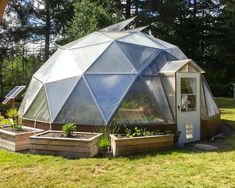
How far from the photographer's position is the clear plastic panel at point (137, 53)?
33.2 feet

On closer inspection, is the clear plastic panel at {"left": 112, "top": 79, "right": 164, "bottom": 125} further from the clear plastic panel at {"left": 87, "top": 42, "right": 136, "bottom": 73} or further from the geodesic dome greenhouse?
the clear plastic panel at {"left": 87, "top": 42, "right": 136, "bottom": 73}

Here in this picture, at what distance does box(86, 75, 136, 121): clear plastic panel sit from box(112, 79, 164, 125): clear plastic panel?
18cm

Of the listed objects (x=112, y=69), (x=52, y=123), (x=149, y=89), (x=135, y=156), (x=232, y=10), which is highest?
(x=232, y=10)

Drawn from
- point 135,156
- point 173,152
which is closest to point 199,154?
point 173,152

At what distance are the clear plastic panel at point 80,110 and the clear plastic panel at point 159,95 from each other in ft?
5.68

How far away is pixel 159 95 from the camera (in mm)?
9562

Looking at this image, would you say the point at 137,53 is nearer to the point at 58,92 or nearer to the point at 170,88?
the point at 170,88

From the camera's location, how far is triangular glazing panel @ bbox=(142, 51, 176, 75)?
9927mm

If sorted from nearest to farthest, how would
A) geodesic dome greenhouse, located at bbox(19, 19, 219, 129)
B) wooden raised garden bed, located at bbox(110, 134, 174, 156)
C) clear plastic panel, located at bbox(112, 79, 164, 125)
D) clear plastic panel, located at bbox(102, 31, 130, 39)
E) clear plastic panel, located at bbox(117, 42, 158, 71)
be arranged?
1. wooden raised garden bed, located at bbox(110, 134, 174, 156)
2. clear plastic panel, located at bbox(112, 79, 164, 125)
3. geodesic dome greenhouse, located at bbox(19, 19, 219, 129)
4. clear plastic panel, located at bbox(117, 42, 158, 71)
5. clear plastic panel, located at bbox(102, 31, 130, 39)

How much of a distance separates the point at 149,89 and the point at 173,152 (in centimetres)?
216

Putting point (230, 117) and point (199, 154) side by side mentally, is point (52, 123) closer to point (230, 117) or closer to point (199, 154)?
point (199, 154)

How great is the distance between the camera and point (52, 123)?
9.31 m

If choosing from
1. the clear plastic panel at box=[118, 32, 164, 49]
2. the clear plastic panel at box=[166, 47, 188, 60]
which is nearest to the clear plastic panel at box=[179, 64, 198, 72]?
the clear plastic panel at box=[166, 47, 188, 60]

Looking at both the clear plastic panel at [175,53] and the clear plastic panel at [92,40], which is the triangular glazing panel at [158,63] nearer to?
the clear plastic panel at [175,53]
